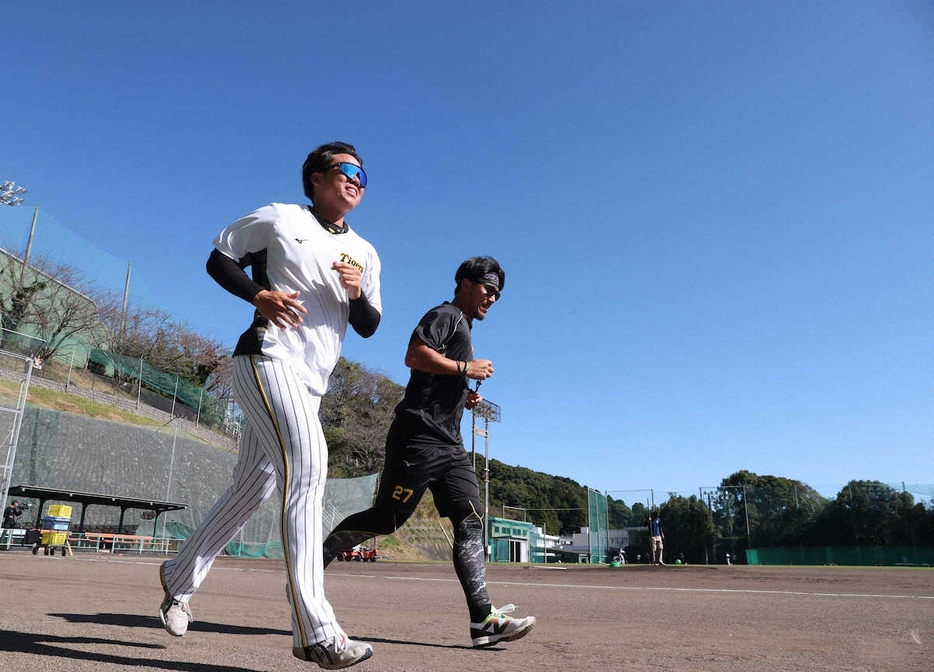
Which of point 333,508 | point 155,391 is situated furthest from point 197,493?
point 155,391

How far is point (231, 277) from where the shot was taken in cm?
247

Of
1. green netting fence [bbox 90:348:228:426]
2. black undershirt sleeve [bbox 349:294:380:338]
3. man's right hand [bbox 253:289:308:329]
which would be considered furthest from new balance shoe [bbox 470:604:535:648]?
green netting fence [bbox 90:348:228:426]

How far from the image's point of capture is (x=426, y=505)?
46.9 metres

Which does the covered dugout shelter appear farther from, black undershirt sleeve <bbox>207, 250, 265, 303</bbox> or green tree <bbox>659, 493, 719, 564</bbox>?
green tree <bbox>659, 493, 719, 564</bbox>

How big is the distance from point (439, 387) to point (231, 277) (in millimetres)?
1230

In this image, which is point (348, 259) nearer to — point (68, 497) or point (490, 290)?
point (490, 290)

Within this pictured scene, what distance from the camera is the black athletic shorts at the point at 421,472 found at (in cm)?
323

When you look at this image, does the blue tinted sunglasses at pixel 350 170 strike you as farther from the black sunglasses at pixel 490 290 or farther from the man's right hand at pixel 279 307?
the black sunglasses at pixel 490 290

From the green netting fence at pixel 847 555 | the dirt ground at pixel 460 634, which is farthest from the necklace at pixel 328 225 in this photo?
the green netting fence at pixel 847 555

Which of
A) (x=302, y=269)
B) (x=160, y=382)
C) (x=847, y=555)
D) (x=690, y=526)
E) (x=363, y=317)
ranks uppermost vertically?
(x=160, y=382)

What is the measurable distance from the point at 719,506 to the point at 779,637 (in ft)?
112

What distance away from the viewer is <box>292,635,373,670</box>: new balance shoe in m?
1.91

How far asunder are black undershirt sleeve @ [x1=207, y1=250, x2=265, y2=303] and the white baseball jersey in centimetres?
3

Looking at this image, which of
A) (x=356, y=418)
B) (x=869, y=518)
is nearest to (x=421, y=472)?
(x=869, y=518)
